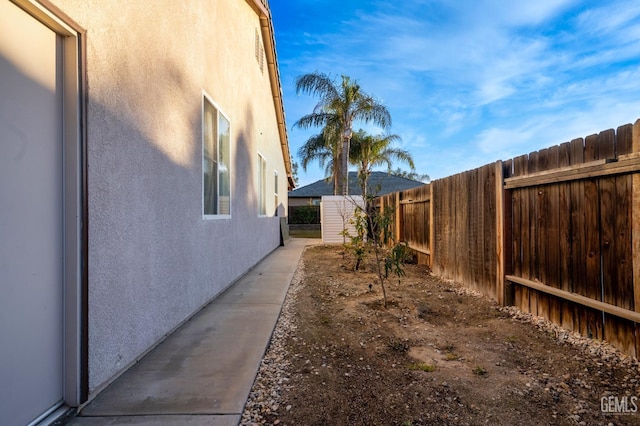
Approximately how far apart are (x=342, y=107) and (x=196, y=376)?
1631 centimetres

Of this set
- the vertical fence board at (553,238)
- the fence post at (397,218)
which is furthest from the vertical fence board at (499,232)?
the fence post at (397,218)

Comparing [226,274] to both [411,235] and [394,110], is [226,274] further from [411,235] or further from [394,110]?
[394,110]

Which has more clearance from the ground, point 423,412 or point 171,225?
point 171,225

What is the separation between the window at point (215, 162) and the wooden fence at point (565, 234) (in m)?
4.08

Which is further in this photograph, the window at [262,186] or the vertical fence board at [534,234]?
the window at [262,186]

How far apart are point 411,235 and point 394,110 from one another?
36.8 feet

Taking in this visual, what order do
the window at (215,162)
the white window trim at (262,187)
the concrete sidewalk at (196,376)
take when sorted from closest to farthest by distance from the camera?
the concrete sidewalk at (196,376), the window at (215,162), the white window trim at (262,187)

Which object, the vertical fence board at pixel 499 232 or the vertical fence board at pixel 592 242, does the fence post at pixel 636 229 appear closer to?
the vertical fence board at pixel 592 242

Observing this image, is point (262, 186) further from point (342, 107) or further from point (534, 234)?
point (342, 107)

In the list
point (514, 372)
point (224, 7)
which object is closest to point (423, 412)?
point (514, 372)

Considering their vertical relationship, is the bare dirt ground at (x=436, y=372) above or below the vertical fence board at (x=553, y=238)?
below

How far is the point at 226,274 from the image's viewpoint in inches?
217

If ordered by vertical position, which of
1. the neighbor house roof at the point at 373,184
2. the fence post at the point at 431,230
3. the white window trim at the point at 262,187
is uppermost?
the neighbor house roof at the point at 373,184

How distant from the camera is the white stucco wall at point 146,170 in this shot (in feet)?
7.43
